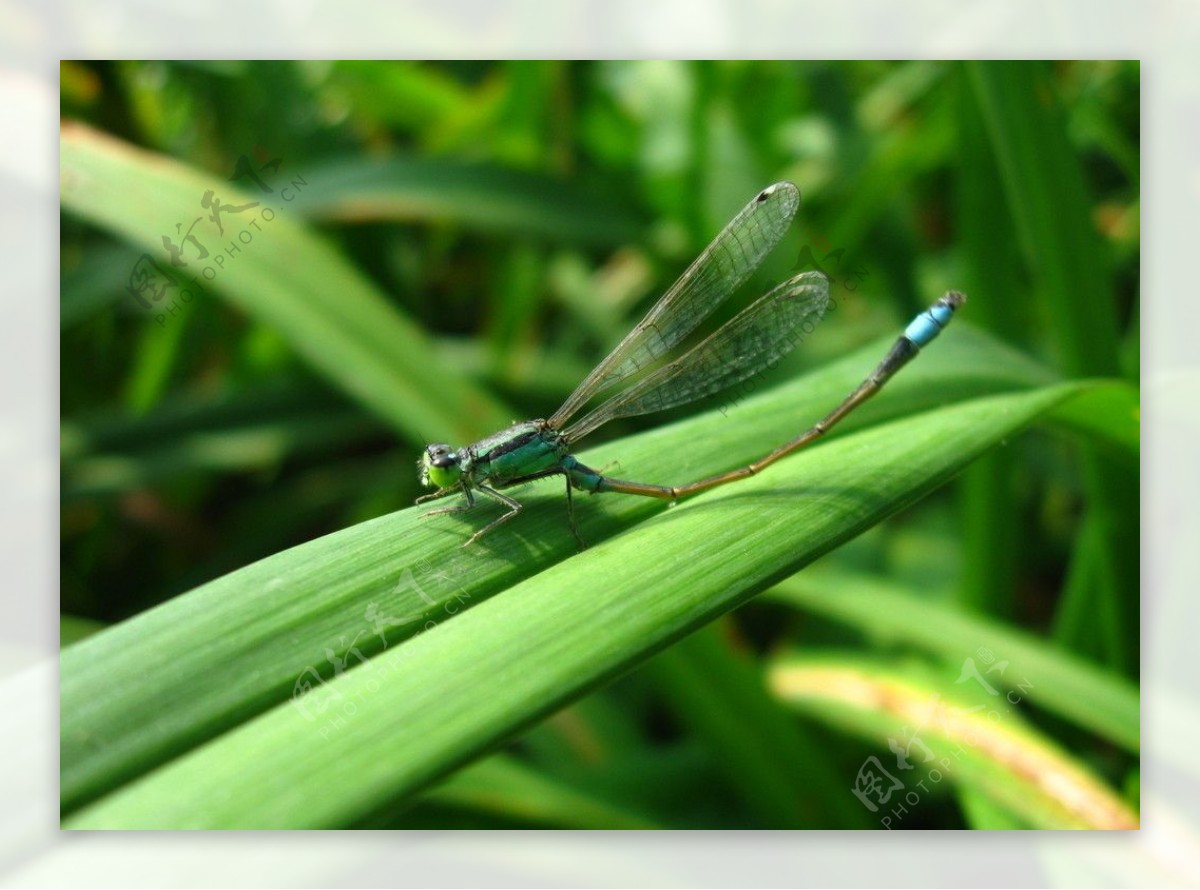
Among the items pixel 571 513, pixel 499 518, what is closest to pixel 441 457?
pixel 499 518

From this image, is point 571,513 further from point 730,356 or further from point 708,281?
point 708,281

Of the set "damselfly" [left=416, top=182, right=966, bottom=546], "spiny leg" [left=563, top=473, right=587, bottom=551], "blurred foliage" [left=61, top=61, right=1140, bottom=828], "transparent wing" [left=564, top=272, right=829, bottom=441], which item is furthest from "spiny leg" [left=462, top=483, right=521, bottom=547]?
"blurred foliage" [left=61, top=61, right=1140, bottom=828]

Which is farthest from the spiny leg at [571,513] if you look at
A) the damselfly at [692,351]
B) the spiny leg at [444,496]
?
the spiny leg at [444,496]

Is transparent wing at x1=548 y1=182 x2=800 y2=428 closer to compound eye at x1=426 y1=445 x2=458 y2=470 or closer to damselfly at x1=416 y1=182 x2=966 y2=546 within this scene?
damselfly at x1=416 y1=182 x2=966 y2=546

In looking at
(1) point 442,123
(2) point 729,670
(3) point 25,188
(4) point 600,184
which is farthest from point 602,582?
(1) point 442,123

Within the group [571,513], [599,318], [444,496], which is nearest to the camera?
[571,513]

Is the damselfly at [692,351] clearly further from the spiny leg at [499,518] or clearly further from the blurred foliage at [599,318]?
the blurred foliage at [599,318]

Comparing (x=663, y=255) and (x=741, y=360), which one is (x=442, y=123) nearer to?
(x=663, y=255)
